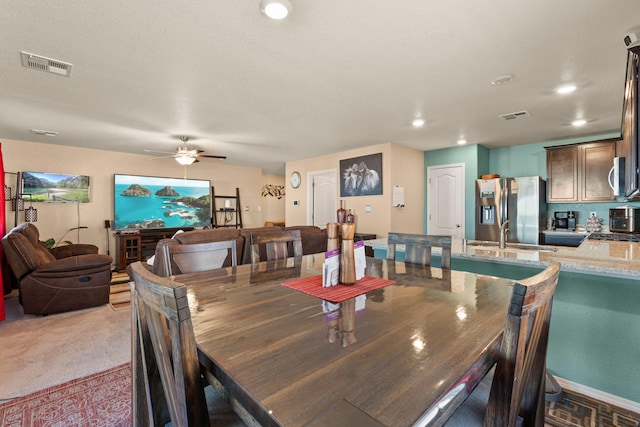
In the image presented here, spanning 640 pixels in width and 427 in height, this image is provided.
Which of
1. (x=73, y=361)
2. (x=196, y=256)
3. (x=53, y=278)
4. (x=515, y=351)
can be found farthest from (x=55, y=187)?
(x=515, y=351)

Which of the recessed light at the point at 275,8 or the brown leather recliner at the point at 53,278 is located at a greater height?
the recessed light at the point at 275,8

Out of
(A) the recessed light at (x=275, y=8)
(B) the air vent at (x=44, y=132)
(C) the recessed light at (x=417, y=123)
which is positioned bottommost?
(A) the recessed light at (x=275, y=8)

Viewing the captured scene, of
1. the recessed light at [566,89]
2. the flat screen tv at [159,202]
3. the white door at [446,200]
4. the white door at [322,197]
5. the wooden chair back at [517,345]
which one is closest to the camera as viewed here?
the wooden chair back at [517,345]

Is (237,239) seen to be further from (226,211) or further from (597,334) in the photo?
(226,211)

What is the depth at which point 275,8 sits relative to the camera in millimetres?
1697

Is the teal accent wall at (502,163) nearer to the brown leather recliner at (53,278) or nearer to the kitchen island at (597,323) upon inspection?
the kitchen island at (597,323)

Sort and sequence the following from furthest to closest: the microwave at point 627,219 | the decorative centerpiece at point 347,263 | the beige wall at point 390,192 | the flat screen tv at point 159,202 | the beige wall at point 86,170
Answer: the flat screen tv at point 159,202
the beige wall at point 390,192
the beige wall at point 86,170
the microwave at point 627,219
the decorative centerpiece at point 347,263

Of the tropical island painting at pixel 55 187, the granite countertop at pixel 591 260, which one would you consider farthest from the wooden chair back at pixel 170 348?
the tropical island painting at pixel 55 187

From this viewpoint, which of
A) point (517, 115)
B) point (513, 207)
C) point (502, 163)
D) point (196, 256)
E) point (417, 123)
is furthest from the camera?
point (502, 163)

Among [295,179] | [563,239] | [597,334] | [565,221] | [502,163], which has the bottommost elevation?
[597,334]

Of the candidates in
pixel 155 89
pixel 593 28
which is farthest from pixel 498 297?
pixel 155 89

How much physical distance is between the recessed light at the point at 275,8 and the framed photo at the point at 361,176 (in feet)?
12.1

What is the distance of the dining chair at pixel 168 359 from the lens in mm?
656

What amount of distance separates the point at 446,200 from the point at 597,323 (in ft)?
12.9
